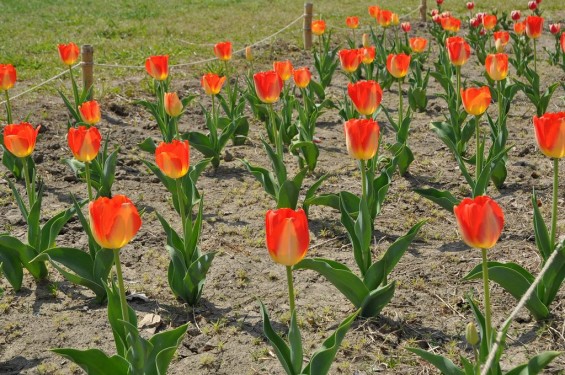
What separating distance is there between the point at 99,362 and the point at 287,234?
73 centimetres

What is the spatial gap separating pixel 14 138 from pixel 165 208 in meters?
1.29

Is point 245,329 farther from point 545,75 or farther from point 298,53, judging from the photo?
point 298,53

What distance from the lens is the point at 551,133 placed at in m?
2.73

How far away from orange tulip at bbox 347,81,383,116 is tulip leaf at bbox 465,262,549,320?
1.19 metres

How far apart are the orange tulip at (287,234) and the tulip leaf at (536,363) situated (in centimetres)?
68

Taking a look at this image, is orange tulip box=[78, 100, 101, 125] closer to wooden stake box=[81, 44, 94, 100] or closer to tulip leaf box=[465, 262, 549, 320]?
wooden stake box=[81, 44, 94, 100]

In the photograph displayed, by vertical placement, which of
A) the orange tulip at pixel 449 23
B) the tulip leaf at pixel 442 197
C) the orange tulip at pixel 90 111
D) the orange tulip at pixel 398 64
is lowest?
the tulip leaf at pixel 442 197

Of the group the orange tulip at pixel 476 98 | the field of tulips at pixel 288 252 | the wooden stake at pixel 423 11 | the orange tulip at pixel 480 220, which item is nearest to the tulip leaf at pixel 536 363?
the field of tulips at pixel 288 252

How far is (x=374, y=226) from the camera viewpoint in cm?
424

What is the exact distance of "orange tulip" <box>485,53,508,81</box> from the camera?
4645mm

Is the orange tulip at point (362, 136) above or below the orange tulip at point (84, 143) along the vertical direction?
above

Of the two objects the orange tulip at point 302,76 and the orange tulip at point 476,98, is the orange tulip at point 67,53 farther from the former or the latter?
the orange tulip at point 476,98

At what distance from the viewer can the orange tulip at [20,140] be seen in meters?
3.52

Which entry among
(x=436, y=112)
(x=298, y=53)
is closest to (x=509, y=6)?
(x=298, y=53)
